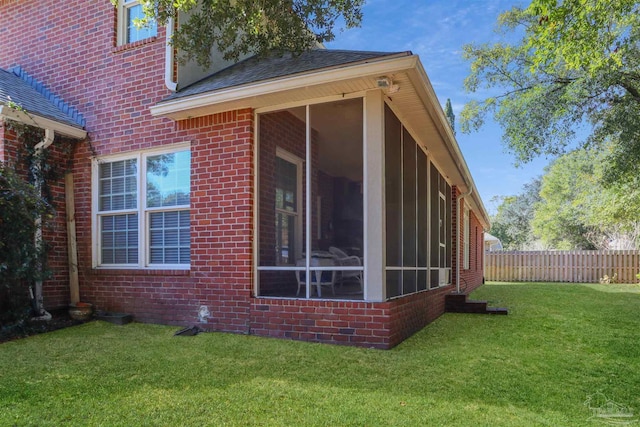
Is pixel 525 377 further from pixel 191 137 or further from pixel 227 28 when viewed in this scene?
pixel 227 28

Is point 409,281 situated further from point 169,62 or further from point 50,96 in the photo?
point 50,96

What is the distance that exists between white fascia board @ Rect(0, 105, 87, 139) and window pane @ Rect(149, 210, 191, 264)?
1844 mm

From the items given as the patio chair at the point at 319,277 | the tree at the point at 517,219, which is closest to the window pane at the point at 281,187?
the patio chair at the point at 319,277

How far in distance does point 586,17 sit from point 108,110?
298 inches

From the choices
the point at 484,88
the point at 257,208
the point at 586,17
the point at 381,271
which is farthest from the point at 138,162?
the point at 484,88

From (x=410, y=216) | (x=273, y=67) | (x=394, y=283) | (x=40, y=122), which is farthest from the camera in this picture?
(x=410, y=216)

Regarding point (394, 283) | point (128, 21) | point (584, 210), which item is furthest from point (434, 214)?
point (584, 210)

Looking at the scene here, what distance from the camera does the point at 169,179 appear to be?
652 cm

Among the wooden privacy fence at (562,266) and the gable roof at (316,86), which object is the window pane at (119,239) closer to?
the gable roof at (316,86)

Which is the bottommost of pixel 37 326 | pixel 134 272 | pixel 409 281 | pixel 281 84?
pixel 37 326

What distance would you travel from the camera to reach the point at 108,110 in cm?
706

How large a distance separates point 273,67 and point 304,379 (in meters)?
4.22

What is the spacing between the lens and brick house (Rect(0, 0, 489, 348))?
5.23 meters

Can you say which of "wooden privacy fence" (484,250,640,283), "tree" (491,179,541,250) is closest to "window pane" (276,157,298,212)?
"wooden privacy fence" (484,250,640,283)
